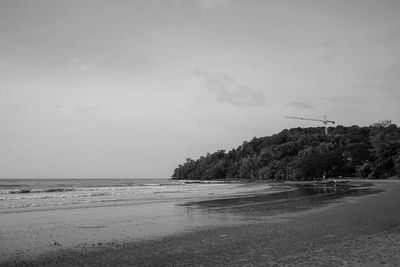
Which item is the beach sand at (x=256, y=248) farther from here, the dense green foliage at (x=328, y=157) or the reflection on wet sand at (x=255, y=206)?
the dense green foliage at (x=328, y=157)

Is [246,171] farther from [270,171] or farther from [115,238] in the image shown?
[115,238]

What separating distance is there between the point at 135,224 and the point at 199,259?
8.87 metres

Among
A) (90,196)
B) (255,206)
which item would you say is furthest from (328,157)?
(255,206)

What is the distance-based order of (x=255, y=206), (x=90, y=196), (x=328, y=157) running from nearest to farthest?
(x=255, y=206) < (x=90, y=196) < (x=328, y=157)

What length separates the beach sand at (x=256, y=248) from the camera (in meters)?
10.2

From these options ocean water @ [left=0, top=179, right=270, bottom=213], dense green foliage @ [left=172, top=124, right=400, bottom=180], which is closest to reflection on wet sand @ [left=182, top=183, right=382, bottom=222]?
ocean water @ [left=0, top=179, right=270, bottom=213]

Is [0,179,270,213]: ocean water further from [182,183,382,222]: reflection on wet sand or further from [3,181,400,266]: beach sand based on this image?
[3,181,400,266]: beach sand

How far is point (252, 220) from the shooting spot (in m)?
19.3

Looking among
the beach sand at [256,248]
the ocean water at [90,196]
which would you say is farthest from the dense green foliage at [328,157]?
the beach sand at [256,248]

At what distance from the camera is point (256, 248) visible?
39.3 feet

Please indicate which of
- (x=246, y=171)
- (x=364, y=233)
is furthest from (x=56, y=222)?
(x=246, y=171)

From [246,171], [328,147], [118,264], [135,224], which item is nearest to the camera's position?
[118,264]

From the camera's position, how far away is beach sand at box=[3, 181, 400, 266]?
10172 millimetres

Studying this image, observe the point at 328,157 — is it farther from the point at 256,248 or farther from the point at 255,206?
the point at 256,248
